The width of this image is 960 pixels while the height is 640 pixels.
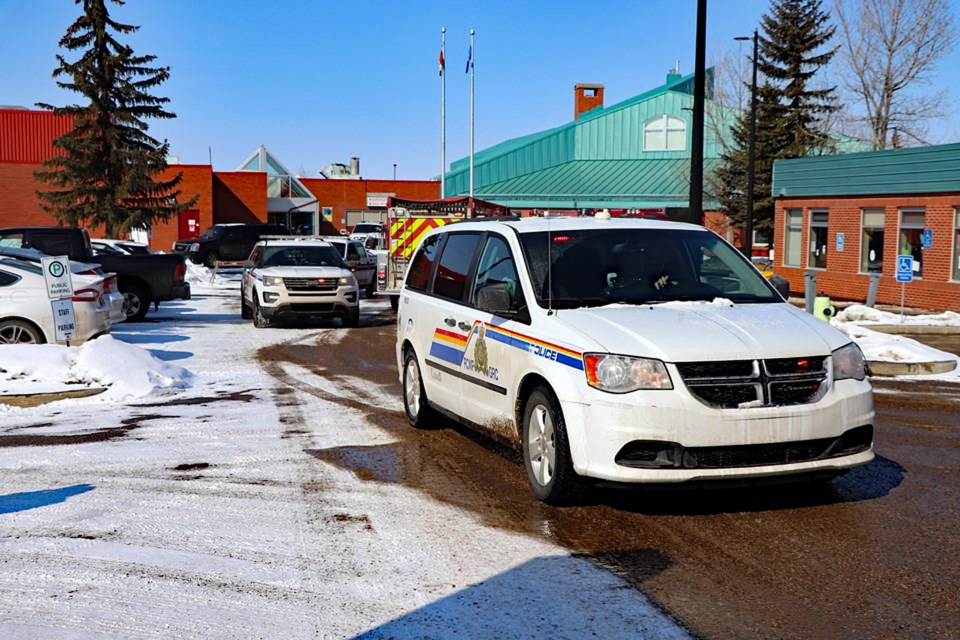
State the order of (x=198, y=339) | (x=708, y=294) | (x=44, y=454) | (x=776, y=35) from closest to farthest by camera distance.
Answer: (x=708, y=294)
(x=44, y=454)
(x=198, y=339)
(x=776, y=35)

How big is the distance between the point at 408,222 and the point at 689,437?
719 inches

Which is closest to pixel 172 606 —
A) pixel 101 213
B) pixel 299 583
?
→ pixel 299 583

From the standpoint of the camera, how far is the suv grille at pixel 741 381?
229 inches

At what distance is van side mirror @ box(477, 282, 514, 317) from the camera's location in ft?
22.7

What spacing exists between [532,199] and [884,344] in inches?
1638

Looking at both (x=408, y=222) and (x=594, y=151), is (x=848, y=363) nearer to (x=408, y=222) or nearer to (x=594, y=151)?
(x=408, y=222)

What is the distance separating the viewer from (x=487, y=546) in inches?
223

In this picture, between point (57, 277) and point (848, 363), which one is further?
point (57, 277)

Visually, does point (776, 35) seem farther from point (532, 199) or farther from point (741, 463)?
point (741, 463)

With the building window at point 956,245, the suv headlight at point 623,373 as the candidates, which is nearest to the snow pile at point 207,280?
the building window at point 956,245

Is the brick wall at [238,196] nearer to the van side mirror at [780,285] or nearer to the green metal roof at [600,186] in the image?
the green metal roof at [600,186]

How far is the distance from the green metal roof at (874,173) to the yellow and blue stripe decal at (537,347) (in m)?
19.4

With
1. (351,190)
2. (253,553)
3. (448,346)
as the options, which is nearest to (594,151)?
(351,190)

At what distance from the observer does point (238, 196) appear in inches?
2498
